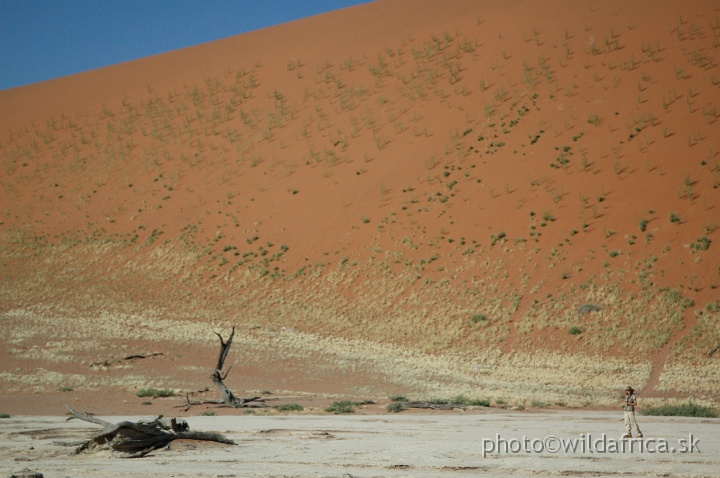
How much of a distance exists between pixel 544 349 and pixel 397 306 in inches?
272

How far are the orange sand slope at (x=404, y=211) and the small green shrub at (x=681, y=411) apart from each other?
3276 mm

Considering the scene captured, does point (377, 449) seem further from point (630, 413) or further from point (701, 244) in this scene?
point (701, 244)

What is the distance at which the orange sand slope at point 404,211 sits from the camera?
26266 mm

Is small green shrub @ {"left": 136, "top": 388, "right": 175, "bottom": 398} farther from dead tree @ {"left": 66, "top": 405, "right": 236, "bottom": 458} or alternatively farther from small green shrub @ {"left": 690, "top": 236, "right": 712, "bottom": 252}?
small green shrub @ {"left": 690, "top": 236, "right": 712, "bottom": 252}

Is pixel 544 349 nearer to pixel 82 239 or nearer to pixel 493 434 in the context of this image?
pixel 493 434

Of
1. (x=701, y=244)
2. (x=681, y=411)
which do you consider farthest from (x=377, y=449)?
(x=701, y=244)

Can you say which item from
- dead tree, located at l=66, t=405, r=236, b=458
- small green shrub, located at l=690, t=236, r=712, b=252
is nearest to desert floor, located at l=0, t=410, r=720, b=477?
dead tree, located at l=66, t=405, r=236, b=458

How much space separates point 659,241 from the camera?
30422 millimetres

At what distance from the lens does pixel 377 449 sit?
12.2 metres

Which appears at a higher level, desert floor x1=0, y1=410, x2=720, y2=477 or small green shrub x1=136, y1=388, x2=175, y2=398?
small green shrub x1=136, y1=388, x2=175, y2=398

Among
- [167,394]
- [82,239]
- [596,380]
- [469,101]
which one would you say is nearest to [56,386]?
[167,394]

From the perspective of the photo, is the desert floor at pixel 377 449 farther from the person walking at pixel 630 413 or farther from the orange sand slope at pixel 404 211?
the orange sand slope at pixel 404 211

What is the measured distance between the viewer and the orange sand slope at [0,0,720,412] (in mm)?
26266

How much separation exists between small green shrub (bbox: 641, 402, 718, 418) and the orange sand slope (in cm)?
328
